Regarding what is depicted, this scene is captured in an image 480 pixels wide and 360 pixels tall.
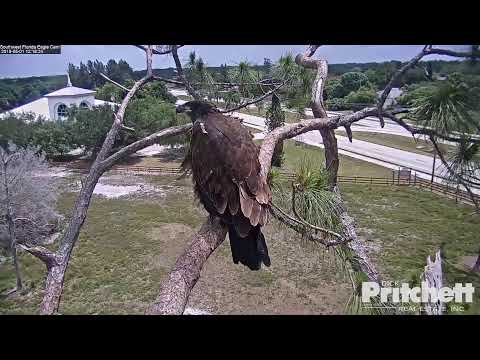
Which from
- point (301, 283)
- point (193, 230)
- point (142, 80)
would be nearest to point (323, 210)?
point (142, 80)

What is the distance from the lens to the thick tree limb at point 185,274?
48.1 inches

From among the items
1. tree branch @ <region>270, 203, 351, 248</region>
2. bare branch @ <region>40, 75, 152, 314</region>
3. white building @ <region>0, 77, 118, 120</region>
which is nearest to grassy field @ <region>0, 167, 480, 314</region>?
tree branch @ <region>270, 203, 351, 248</region>

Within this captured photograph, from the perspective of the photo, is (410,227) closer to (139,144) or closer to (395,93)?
(395,93)

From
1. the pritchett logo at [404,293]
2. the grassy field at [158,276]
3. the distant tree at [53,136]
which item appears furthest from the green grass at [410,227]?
the distant tree at [53,136]

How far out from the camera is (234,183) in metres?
1.68

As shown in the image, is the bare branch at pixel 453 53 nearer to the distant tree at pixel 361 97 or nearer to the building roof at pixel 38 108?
the distant tree at pixel 361 97

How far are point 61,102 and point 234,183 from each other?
19.2ft

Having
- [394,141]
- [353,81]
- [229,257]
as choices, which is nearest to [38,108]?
[229,257]

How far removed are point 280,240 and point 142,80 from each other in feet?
10.7

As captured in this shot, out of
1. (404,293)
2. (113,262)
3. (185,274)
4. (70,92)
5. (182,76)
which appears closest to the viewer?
(185,274)

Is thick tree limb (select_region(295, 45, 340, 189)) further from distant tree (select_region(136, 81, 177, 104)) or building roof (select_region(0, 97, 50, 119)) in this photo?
building roof (select_region(0, 97, 50, 119))

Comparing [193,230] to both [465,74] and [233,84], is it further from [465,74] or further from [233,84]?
[465,74]

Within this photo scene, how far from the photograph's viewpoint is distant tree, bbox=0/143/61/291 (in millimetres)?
3648
